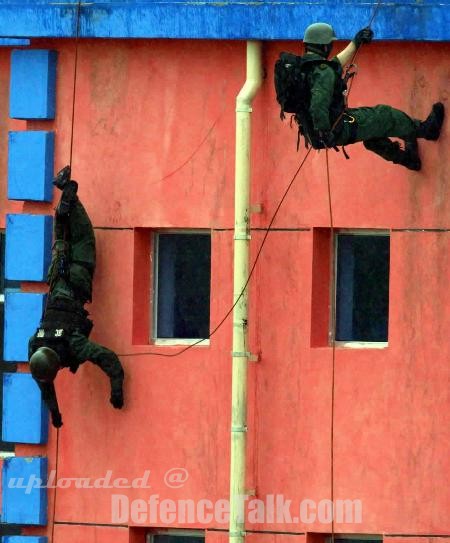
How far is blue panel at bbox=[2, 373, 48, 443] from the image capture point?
2433 cm

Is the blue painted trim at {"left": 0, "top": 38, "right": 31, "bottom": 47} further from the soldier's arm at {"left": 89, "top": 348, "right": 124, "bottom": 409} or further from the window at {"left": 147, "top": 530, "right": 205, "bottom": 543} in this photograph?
the window at {"left": 147, "top": 530, "right": 205, "bottom": 543}

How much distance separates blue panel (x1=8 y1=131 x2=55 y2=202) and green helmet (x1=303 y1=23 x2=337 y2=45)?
2.83 meters

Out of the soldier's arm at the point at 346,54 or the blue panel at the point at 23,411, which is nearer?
the soldier's arm at the point at 346,54

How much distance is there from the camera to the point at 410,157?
2334 cm

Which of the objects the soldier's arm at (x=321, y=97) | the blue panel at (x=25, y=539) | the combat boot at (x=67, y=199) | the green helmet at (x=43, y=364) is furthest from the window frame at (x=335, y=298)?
the blue panel at (x=25, y=539)

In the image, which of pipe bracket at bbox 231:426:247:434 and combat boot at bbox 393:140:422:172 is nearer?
combat boot at bbox 393:140:422:172

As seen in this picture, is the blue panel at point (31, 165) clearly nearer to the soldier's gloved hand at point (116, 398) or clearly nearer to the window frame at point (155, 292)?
the window frame at point (155, 292)

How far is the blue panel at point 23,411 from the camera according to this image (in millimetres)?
24328

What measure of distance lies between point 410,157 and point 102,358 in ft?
9.88

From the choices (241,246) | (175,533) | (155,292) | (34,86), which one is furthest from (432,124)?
(175,533)

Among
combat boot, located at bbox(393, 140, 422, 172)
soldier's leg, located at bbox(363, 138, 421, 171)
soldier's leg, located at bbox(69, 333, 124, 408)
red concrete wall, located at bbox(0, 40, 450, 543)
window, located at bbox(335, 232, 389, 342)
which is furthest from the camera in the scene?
soldier's leg, located at bbox(69, 333, 124, 408)

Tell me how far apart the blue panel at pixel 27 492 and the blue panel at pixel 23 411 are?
192mm

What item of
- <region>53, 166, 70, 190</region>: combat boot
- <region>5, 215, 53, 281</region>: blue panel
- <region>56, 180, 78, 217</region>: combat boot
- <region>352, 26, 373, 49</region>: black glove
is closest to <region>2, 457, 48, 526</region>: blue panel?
<region>5, 215, 53, 281</region>: blue panel

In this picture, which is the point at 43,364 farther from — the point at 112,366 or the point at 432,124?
the point at 432,124
